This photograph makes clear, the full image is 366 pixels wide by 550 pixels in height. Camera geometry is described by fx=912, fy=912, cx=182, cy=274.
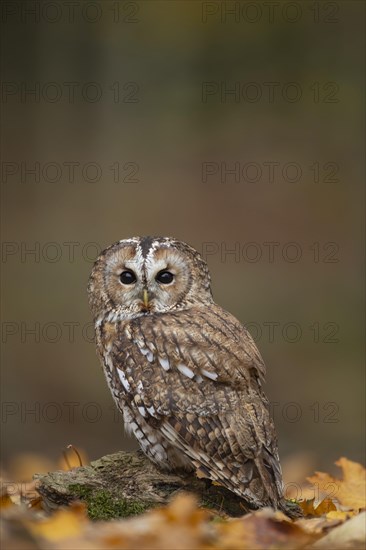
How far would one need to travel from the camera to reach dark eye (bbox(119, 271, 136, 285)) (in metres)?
4.28

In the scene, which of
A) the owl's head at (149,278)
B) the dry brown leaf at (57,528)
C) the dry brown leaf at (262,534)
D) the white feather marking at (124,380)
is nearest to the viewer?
the dry brown leaf at (57,528)

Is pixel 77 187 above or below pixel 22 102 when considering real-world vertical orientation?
below

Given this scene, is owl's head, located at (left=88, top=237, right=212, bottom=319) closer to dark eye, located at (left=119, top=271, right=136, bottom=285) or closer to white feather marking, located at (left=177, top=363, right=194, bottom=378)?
dark eye, located at (left=119, top=271, right=136, bottom=285)

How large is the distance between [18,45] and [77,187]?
5.52 ft

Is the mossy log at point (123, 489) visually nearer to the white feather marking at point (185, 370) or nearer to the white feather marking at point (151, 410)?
the white feather marking at point (151, 410)

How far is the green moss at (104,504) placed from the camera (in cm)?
374

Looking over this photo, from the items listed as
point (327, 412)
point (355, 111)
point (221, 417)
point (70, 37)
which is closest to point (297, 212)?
point (355, 111)

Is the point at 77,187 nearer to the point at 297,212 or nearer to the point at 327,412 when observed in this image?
the point at 297,212

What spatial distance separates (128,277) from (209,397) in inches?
31.1

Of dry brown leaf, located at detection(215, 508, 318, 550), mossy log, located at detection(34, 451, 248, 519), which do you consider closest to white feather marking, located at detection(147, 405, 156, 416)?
mossy log, located at detection(34, 451, 248, 519)

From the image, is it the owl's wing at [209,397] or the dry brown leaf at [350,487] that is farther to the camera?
the dry brown leaf at [350,487]

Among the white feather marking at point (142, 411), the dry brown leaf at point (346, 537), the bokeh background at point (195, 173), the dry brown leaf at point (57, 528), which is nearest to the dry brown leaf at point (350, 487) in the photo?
the white feather marking at point (142, 411)

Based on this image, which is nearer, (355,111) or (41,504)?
(41,504)

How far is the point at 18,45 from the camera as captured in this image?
Result: 393 inches
